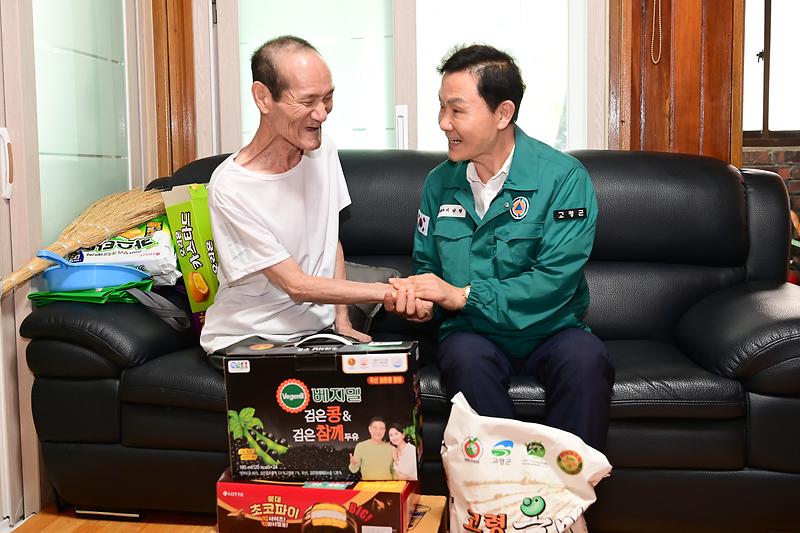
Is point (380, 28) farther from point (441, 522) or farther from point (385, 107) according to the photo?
point (441, 522)

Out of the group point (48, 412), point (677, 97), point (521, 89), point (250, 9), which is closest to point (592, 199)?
point (521, 89)

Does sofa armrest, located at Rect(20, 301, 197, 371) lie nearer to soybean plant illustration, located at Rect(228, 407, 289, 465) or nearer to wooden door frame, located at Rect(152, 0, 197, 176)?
soybean plant illustration, located at Rect(228, 407, 289, 465)

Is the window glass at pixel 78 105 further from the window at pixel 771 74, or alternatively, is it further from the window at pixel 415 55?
the window at pixel 771 74

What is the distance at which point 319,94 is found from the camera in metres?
1.96

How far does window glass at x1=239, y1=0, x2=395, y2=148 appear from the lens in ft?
10.4

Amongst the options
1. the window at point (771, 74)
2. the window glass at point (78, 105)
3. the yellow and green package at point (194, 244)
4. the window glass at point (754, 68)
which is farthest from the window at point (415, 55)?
the window at point (771, 74)

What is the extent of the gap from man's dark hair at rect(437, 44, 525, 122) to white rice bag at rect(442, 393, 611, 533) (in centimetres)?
86

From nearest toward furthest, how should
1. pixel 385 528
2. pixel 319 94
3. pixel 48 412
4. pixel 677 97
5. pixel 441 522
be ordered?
pixel 385 528, pixel 441 522, pixel 319 94, pixel 48 412, pixel 677 97

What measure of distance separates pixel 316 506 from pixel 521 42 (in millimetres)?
2154

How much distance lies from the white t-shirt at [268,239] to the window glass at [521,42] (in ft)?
3.61

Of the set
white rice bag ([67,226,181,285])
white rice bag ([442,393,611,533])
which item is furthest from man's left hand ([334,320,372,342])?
white rice bag ([442,393,611,533])

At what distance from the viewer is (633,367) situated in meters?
2.04

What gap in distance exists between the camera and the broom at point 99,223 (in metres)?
2.22

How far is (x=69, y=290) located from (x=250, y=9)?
150cm
